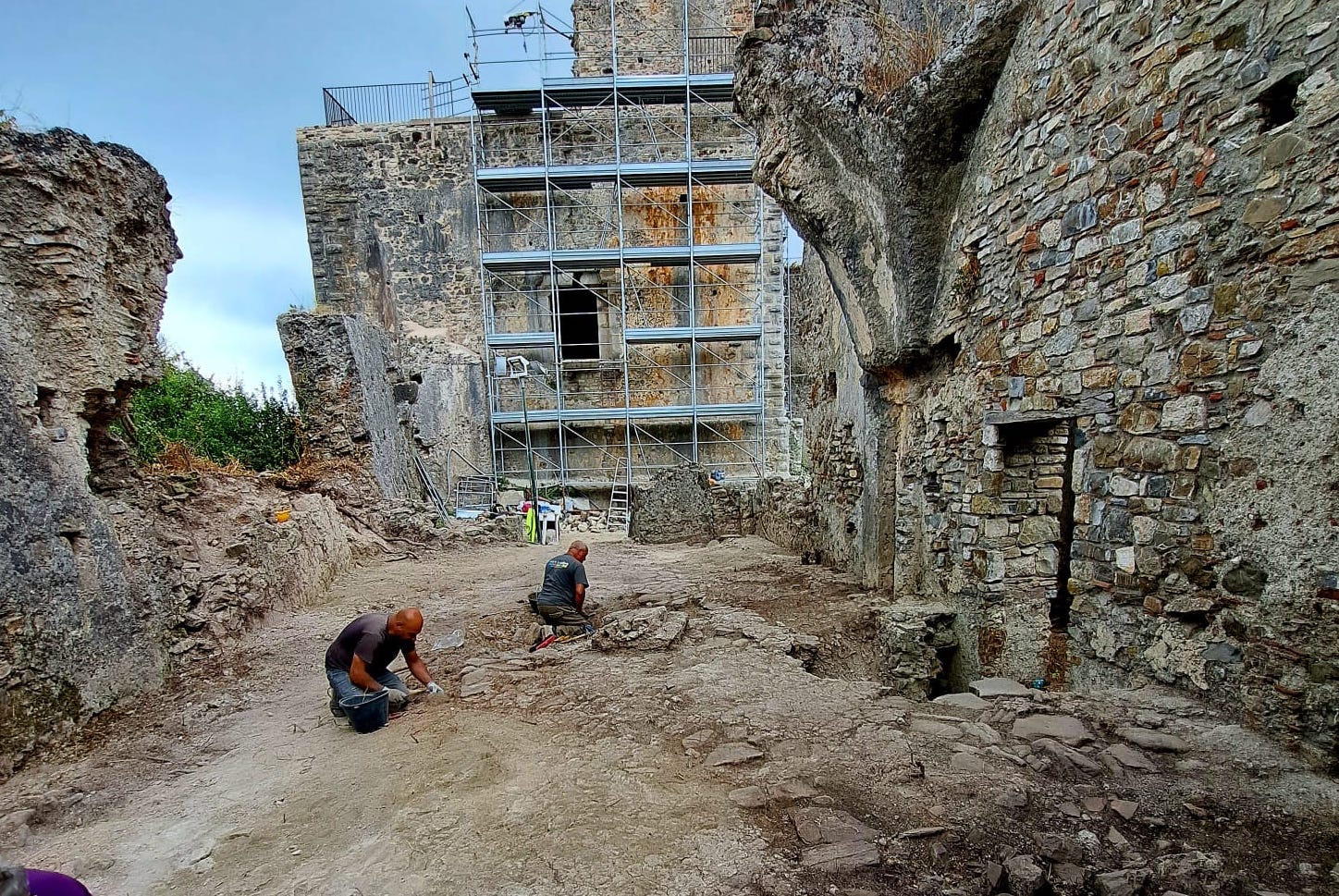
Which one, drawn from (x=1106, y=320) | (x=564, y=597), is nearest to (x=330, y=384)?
(x=564, y=597)

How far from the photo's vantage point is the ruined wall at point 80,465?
3.85 m

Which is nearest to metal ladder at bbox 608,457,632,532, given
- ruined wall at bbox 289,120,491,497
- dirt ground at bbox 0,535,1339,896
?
ruined wall at bbox 289,120,491,497

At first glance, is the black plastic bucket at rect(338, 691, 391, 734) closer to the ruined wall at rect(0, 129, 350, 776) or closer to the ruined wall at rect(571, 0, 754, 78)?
the ruined wall at rect(0, 129, 350, 776)

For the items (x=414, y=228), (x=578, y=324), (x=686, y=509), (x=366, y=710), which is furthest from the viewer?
(x=578, y=324)

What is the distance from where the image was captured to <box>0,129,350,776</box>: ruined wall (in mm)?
3846

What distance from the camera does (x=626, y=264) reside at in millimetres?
15406

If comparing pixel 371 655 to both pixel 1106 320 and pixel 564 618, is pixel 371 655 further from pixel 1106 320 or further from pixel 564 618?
pixel 1106 320

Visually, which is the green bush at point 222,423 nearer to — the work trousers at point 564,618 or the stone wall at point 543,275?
the stone wall at point 543,275

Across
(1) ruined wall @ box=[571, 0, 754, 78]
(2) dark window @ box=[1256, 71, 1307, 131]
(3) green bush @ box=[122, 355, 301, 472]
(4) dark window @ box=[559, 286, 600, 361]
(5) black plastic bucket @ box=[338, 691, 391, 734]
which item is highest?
(1) ruined wall @ box=[571, 0, 754, 78]

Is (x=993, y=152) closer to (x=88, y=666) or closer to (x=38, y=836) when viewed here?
(x=38, y=836)

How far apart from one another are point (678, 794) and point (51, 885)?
2.19m

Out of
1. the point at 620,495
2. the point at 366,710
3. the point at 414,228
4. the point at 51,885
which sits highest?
the point at 414,228

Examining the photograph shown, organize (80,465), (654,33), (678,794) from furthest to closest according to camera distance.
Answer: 1. (654,33)
2. (80,465)
3. (678,794)

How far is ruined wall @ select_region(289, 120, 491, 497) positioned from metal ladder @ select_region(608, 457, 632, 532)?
3348 mm
